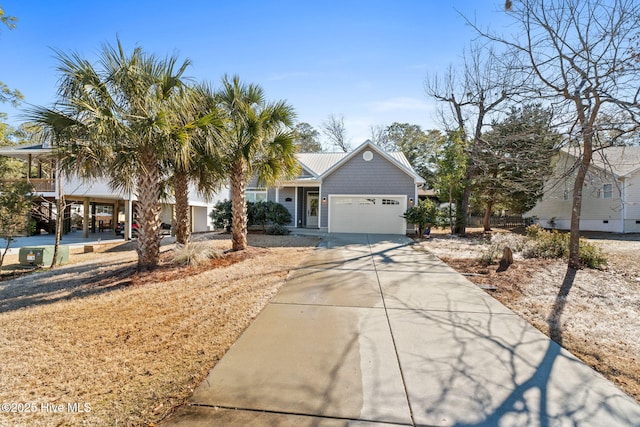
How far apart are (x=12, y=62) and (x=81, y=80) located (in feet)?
31.6

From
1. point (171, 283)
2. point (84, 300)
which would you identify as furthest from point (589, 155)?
point (84, 300)

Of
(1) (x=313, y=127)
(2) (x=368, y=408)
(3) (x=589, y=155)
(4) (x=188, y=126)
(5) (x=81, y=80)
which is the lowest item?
(2) (x=368, y=408)

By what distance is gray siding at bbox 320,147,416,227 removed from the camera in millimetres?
16562

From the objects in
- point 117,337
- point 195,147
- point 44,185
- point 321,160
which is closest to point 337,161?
point 321,160

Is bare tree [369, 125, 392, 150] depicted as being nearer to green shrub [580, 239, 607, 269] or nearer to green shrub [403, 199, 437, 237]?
green shrub [403, 199, 437, 237]

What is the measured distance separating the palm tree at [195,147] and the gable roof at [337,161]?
8.43m

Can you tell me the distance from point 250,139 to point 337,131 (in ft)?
96.7

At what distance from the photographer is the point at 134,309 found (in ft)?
16.3

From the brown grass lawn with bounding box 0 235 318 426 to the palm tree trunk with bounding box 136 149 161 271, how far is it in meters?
0.46

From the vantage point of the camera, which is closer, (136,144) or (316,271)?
(136,144)

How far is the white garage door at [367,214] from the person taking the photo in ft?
54.5

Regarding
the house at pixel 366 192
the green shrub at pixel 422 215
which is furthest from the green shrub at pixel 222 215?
the green shrub at pixel 422 215

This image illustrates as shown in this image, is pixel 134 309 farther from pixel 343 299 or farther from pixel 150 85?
pixel 150 85

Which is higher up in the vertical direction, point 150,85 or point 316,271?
point 150,85
